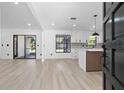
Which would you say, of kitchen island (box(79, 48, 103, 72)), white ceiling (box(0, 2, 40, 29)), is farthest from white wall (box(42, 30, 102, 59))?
kitchen island (box(79, 48, 103, 72))

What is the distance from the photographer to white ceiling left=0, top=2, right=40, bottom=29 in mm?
7335

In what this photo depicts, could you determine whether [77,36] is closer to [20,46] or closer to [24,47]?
[20,46]

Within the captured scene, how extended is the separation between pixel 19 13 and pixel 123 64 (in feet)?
26.5

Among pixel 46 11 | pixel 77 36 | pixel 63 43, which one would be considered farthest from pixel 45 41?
pixel 46 11

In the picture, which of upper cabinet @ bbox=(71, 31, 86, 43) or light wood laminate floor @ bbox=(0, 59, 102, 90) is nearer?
light wood laminate floor @ bbox=(0, 59, 102, 90)

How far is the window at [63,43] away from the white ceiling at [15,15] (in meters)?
2.16

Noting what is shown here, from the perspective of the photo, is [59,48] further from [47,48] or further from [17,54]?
[17,54]

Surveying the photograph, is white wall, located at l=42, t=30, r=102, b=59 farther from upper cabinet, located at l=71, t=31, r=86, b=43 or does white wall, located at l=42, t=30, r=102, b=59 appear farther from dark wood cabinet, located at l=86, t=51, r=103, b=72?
dark wood cabinet, located at l=86, t=51, r=103, b=72

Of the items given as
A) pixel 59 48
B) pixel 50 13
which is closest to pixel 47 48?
Answer: pixel 59 48

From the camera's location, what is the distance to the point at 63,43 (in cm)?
1208

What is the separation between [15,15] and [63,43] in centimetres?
461

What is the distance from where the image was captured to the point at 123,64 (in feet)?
3.11

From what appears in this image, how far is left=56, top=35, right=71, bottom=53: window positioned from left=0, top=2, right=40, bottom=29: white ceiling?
216cm

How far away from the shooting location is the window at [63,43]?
1196 centimetres
